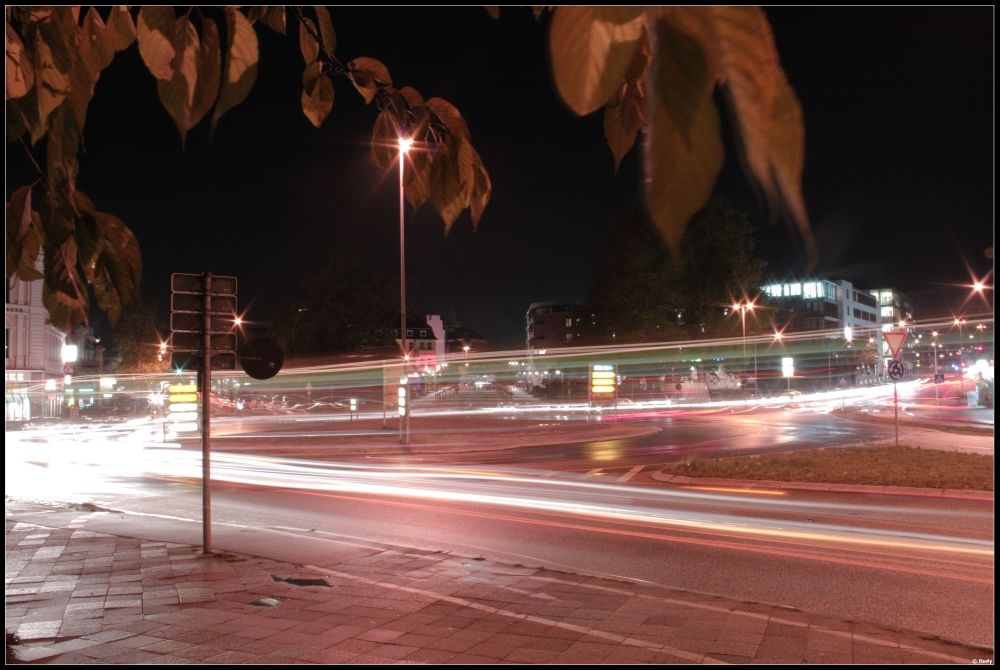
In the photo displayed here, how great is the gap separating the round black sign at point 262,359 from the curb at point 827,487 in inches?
401

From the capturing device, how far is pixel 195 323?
9.61m

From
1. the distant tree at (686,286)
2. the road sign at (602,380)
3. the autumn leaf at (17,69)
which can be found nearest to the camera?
the autumn leaf at (17,69)

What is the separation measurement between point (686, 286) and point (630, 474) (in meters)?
36.9

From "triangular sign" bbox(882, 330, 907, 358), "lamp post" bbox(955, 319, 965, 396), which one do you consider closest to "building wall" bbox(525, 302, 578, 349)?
"lamp post" bbox(955, 319, 965, 396)

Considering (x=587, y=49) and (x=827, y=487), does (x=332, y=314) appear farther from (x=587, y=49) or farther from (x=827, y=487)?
(x=587, y=49)

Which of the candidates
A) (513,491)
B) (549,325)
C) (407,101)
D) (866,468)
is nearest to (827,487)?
(866,468)

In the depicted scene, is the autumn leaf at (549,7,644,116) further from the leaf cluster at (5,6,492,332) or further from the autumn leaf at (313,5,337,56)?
the autumn leaf at (313,5,337,56)

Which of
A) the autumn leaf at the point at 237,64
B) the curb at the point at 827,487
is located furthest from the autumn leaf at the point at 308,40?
the curb at the point at 827,487

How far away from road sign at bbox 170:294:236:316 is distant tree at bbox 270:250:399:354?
1975 inches

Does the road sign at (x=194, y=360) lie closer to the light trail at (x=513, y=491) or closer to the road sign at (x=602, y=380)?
the light trail at (x=513, y=491)

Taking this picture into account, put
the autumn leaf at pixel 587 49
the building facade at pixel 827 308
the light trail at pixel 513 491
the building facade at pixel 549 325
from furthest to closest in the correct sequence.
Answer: the building facade at pixel 549 325 → the building facade at pixel 827 308 → the light trail at pixel 513 491 → the autumn leaf at pixel 587 49

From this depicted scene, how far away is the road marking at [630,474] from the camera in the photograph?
18016 millimetres

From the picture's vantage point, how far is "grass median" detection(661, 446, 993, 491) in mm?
15344

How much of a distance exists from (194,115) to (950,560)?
9881 mm
